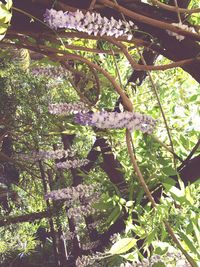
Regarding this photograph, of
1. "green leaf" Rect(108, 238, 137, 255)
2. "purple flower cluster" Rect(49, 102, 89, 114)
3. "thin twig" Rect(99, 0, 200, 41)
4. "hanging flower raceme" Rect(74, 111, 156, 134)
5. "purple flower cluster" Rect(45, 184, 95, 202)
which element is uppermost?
"thin twig" Rect(99, 0, 200, 41)

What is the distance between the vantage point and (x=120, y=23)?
0.66 m

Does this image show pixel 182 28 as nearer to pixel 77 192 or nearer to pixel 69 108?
pixel 69 108

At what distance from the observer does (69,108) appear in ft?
3.60

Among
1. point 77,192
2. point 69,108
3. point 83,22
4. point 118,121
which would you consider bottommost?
point 77,192

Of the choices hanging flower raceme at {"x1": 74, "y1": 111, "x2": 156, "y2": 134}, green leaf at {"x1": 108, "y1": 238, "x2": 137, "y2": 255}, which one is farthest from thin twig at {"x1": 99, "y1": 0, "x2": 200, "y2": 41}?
green leaf at {"x1": 108, "y1": 238, "x2": 137, "y2": 255}

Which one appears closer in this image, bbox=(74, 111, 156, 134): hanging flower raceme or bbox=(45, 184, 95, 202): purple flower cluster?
bbox=(74, 111, 156, 134): hanging flower raceme

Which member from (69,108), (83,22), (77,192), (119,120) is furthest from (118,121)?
(77,192)

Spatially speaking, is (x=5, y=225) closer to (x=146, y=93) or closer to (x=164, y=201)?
(x=146, y=93)

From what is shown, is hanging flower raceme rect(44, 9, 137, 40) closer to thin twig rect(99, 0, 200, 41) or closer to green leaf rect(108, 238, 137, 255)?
thin twig rect(99, 0, 200, 41)

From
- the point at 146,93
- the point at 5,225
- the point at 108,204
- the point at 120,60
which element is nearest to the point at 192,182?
the point at 108,204

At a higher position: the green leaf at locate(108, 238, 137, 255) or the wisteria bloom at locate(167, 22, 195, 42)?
the wisteria bloom at locate(167, 22, 195, 42)

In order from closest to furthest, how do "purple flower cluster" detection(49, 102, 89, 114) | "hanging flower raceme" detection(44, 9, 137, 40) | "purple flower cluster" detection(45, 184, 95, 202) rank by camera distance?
"hanging flower raceme" detection(44, 9, 137, 40)
"purple flower cluster" detection(49, 102, 89, 114)
"purple flower cluster" detection(45, 184, 95, 202)

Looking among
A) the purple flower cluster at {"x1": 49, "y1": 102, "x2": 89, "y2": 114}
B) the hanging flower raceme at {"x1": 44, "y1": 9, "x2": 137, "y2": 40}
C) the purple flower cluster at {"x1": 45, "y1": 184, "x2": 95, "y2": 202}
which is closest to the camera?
the hanging flower raceme at {"x1": 44, "y1": 9, "x2": 137, "y2": 40}

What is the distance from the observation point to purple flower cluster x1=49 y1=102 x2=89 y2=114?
3.46 ft
